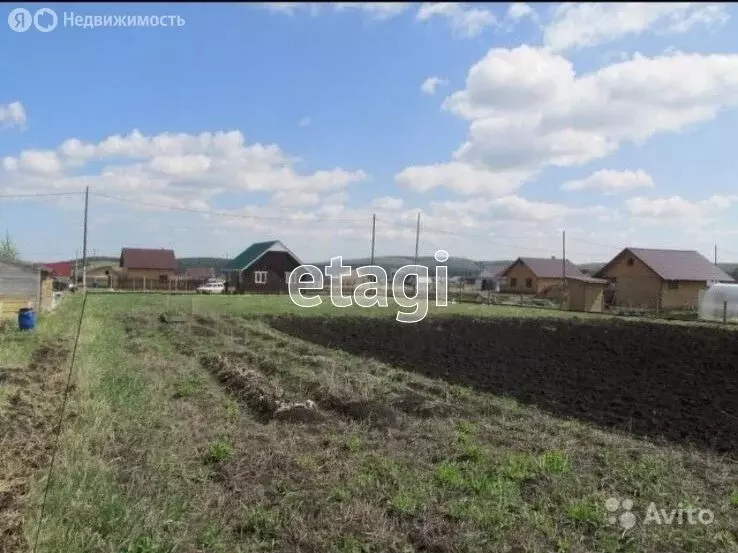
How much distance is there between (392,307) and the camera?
26.8 m

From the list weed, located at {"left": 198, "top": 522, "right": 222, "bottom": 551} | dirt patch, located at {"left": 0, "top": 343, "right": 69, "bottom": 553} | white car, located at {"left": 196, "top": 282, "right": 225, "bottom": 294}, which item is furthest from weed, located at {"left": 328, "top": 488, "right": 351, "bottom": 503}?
white car, located at {"left": 196, "top": 282, "right": 225, "bottom": 294}

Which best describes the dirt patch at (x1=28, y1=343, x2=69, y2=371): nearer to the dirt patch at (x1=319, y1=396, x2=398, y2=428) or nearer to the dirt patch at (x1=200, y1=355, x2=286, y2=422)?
the dirt patch at (x1=200, y1=355, x2=286, y2=422)

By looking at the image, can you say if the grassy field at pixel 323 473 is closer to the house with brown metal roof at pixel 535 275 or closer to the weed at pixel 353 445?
the weed at pixel 353 445

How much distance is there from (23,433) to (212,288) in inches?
1496

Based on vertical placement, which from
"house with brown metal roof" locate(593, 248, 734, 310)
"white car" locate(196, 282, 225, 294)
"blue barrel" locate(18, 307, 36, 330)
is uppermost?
"house with brown metal roof" locate(593, 248, 734, 310)

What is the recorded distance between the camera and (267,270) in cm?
4425

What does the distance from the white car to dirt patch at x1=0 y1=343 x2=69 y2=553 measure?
103 feet

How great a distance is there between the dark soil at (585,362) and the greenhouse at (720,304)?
538 centimetres

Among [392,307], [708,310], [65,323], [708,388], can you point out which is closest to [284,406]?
[708,388]

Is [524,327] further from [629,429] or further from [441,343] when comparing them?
[629,429]

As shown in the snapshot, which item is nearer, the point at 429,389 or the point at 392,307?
the point at 429,389

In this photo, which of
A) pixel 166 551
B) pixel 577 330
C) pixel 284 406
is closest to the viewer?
pixel 166 551

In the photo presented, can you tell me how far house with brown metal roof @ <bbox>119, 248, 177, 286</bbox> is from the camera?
168 feet

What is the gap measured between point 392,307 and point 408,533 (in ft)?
73.9
